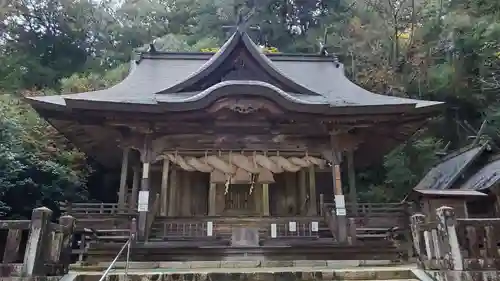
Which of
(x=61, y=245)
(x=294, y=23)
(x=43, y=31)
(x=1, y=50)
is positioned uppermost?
(x=294, y=23)

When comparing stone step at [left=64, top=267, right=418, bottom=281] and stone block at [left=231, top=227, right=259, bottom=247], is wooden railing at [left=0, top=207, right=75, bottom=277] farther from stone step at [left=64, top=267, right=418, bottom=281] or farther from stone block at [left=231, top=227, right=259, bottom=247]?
stone block at [left=231, top=227, right=259, bottom=247]

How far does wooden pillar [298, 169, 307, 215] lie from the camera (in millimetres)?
14152

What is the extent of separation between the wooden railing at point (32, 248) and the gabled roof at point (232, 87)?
4.54m

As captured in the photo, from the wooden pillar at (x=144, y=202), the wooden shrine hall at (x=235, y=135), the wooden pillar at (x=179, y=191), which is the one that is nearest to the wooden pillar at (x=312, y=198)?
the wooden shrine hall at (x=235, y=135)

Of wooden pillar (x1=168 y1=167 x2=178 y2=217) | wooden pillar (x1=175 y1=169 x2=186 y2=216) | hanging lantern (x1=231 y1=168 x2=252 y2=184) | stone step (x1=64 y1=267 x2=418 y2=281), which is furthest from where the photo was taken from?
wooden pillar (x1=175 y1=169 x2=186 y2=216)

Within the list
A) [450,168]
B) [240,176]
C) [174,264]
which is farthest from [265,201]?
[450,168]

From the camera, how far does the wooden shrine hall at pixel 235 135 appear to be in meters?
10.3

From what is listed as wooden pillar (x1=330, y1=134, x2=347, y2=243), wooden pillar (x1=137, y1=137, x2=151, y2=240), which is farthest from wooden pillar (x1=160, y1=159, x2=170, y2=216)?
wooden pillar (x1=330, y1=134, x2=347, y2=243)

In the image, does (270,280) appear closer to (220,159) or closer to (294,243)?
(294,243)

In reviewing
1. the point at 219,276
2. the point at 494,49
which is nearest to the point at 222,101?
the point at 219,276

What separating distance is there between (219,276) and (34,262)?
8.41ft

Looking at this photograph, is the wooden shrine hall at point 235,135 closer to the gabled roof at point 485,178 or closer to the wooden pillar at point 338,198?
the wooden pillar at point 338,198

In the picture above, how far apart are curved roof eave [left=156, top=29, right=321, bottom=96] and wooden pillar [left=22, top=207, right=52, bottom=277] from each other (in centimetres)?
636

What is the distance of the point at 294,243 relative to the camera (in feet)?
32.2
